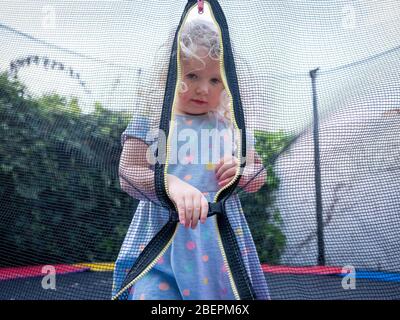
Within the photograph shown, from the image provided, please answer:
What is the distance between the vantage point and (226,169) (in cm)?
74

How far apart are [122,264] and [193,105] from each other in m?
0.31

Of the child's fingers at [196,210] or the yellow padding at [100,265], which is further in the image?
the yellow padding at [100,265]

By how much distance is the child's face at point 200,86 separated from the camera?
76 centimetres

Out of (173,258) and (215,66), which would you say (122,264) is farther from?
(215,66)

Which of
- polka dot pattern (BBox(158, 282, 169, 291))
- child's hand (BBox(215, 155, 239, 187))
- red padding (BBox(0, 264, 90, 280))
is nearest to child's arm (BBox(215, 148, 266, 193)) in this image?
child's hand (BBox(215, 155, 239, 187))

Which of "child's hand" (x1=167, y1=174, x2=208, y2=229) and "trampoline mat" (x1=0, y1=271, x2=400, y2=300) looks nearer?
"child's hand" (x1=167, y1=174, x2=208, y2=229)

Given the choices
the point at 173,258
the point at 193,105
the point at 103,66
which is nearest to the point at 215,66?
the point at 193,105

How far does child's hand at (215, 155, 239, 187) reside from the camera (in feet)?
2.40

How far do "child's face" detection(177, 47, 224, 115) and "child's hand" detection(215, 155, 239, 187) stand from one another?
0.12 m

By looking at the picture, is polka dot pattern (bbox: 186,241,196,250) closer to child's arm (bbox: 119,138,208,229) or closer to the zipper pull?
child's arm (bbox: 119,138,208,229)

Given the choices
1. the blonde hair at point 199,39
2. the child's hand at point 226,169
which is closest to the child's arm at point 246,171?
the child's hand at point 226,169

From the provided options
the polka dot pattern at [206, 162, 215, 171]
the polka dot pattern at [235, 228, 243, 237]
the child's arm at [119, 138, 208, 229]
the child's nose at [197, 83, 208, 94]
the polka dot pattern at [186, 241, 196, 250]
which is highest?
the child's nose at [197, 83, 208, 94]

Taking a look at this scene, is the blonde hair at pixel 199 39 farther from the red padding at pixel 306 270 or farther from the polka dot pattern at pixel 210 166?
the red padding at pixel 306 270

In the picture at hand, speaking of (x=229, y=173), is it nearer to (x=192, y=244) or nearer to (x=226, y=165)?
(x=226, y=165)
